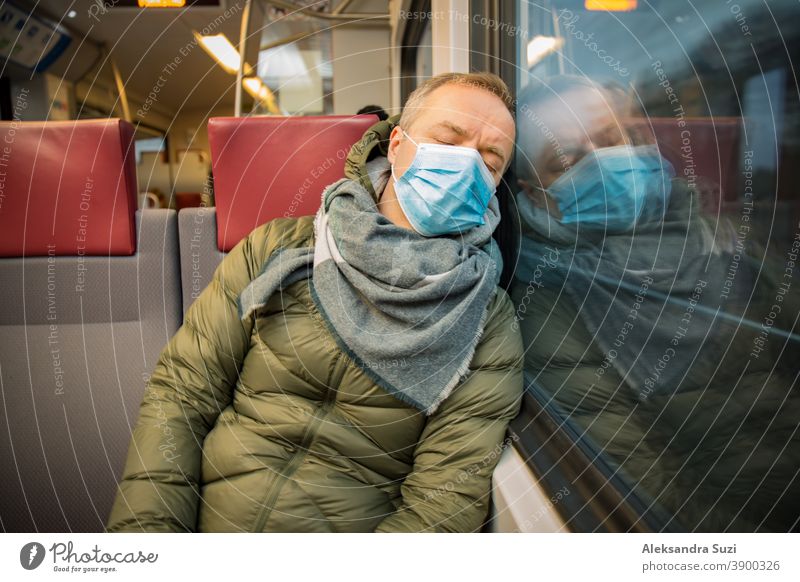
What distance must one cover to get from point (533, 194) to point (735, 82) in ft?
1.75

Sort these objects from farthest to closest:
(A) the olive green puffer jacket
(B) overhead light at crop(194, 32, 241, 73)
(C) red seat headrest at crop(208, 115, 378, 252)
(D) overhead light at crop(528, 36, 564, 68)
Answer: (B) overhead light at crop(194, 32, 241, 73) → (C) red seat headrest at crop(208, 115, 378, 252) → (D) overhead light at crop(528, 36, 564, 68) → (A) the olive green puffer jacket

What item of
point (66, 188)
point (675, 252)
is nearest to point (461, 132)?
point (675, 252)

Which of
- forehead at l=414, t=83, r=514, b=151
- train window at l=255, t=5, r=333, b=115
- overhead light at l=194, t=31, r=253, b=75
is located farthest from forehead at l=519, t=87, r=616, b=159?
overhead light at l=194, t=31, r=253, b=75

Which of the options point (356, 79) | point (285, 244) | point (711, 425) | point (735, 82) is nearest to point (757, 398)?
point (711, 425)

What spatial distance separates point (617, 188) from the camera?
2.63 feet

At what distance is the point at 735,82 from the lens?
54cm

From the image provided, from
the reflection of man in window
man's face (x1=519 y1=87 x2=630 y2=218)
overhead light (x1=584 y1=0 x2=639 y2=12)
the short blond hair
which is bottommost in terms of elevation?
the reflection of man in window

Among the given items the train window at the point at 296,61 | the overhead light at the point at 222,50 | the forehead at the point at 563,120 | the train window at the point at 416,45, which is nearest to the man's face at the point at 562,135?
the forehead at the point at 563,120

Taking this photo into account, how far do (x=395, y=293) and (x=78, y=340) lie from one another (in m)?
0.86

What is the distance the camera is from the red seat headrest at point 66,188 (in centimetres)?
113

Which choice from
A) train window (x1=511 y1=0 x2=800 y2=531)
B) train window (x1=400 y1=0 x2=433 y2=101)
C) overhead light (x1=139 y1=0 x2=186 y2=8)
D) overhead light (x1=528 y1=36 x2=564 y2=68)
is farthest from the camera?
train window (x1=400 y1=0 x2=433 y2=101)

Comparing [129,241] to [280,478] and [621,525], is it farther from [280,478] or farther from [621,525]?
[621,525]

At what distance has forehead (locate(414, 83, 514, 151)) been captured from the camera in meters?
0.88

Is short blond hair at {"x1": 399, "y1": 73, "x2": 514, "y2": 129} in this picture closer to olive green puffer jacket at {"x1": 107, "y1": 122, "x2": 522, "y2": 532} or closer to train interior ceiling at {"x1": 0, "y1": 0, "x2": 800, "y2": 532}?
train interior ceiling at {"x1": 0, "y1": 0, "x2": 800, "y2": 532}
